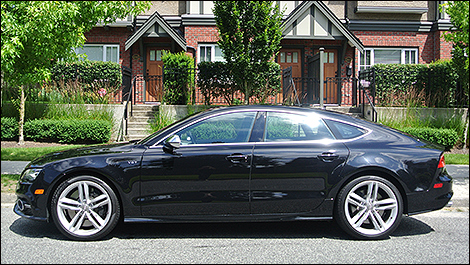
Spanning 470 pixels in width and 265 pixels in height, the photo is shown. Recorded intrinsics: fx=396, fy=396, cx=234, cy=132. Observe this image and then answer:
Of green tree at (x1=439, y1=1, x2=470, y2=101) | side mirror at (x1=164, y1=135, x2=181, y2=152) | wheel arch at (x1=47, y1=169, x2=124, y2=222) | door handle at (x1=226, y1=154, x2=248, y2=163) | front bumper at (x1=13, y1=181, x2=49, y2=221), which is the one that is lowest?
front bumper at (x1=13, y1=181, x2=49, y2=221)

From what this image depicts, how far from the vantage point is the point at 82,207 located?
173 inches

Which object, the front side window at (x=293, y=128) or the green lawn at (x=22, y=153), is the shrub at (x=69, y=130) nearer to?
the green lawn at (x=22, y=153)

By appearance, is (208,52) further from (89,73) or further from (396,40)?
(396,40)

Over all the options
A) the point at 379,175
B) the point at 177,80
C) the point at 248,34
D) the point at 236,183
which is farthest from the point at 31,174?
the point at 177,80

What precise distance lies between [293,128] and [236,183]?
0.96m

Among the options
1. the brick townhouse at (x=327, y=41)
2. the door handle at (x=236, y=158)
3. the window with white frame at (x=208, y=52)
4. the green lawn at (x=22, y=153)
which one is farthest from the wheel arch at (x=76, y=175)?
the window with white frame at (x=208, y=52)

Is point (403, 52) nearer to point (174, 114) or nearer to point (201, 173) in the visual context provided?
point (174, 114)

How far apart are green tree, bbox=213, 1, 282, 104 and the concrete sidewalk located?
5.80 metres

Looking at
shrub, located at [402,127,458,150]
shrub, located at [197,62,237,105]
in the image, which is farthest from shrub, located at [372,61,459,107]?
shrub, located at [197,62,237,105]

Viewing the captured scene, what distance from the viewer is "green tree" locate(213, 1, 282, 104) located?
11352mm

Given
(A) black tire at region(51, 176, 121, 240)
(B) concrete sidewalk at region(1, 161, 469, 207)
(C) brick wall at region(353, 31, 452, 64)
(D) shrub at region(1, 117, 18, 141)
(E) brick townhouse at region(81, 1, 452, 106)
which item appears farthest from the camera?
(C) brick wall at region(353, 31, 452, 64)

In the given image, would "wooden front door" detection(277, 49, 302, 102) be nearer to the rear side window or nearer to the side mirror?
the rear side window

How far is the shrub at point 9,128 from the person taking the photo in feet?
39.9

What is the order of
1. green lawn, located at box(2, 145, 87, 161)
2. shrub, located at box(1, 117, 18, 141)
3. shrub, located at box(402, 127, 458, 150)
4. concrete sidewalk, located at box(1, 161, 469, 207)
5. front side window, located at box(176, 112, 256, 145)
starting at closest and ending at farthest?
front side window, located at box(176, 112, 256, 145), concrete sidewalk, located at box(1, 161, 469, 207), green lawn, located at box(2, 145, 87, 161), shrub, located at box(402, 127, 458, 150), shrub, located at box(1, 117, 18, 141)
